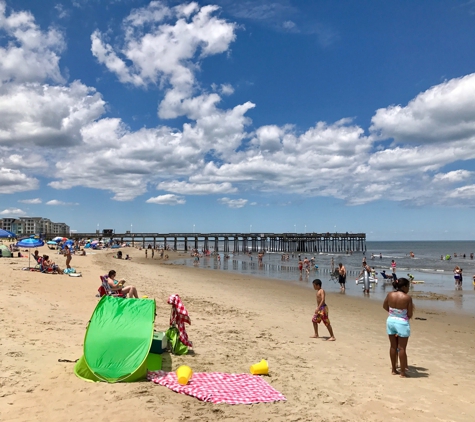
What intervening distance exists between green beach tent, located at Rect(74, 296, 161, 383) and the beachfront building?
125441 mm

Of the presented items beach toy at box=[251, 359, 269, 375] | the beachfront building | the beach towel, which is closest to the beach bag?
the beach towel

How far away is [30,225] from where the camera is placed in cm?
13988

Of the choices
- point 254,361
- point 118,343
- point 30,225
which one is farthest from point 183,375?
point 30,225

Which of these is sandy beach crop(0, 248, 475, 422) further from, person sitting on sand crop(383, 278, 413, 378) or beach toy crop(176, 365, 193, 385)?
person sitting on sand crop(383, 278, 413, 378)

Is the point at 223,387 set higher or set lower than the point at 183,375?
lower

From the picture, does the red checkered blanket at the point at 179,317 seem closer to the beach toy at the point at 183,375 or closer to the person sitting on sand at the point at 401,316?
the beach toy at the point at 183,375

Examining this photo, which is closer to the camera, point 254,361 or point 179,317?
point 254,361

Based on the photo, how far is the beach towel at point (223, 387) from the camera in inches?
192

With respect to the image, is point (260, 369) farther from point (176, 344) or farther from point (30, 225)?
point (30, 225)

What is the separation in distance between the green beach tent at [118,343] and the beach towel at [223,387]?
335 millimetres

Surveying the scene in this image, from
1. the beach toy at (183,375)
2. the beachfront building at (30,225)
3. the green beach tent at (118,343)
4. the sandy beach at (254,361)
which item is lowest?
the sandy beach at (254,361)

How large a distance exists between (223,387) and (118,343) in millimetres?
1619

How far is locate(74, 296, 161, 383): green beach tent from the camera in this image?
5195mm

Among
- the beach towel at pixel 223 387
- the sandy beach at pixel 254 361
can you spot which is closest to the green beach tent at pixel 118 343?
the sandy beach at pixel 254 361
